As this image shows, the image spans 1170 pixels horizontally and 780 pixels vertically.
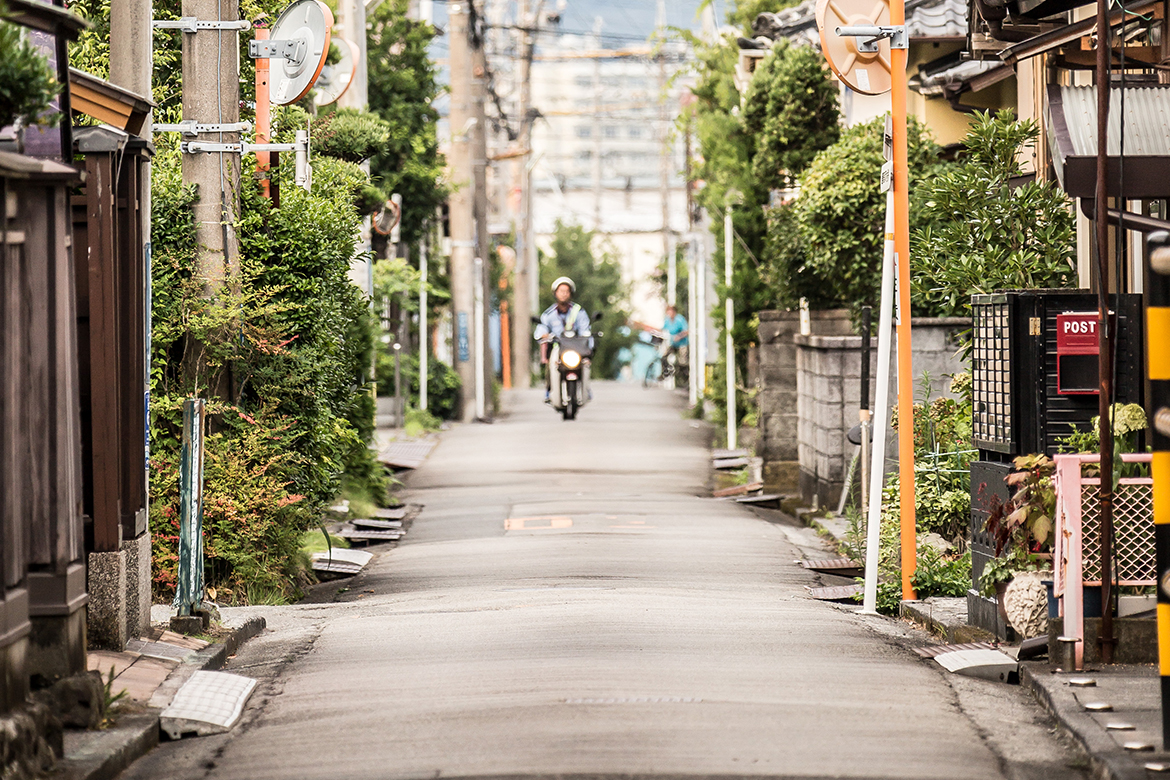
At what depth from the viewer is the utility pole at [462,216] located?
31.3 m

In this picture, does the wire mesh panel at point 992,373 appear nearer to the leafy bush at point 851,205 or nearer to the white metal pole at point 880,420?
the white metal pole at point 880,420

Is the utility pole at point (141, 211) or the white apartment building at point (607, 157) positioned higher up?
the white apartment building at point (607, 157)

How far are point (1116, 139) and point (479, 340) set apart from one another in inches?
894

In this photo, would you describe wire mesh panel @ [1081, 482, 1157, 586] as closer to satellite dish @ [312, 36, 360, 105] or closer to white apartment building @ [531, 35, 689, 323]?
satellite dish @ [312, 36, 360, 105]

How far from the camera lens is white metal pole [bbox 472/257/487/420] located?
31.4m

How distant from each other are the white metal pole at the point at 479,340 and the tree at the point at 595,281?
2769 cm

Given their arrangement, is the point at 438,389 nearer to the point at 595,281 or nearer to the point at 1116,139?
the point at 1116,139

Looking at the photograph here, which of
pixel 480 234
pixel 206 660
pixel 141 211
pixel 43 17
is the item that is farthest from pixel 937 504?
pixel 480 234

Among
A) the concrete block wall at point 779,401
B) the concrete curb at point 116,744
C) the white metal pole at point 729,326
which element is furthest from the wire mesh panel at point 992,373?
the white metal pole at point 729,326

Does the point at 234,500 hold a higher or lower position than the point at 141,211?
lower

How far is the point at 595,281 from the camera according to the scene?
61.5 m

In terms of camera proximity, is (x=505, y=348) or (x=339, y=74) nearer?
(x=339, y=74)

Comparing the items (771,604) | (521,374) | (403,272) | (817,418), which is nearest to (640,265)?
(521,374)

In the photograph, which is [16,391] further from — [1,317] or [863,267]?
[863,267]
